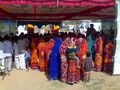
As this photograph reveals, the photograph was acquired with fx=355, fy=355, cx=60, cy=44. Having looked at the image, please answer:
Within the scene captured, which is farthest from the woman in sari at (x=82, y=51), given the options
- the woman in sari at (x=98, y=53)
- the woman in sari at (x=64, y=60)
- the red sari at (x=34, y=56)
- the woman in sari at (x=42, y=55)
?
the red sari at (x=34, y=56)

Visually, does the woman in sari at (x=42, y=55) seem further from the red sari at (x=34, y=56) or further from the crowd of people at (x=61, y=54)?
the red sari at (x=34, y=56)

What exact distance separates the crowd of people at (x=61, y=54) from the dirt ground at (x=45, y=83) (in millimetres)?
276

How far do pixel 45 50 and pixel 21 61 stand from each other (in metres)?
1.16

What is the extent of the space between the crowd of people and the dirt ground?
0.90ft

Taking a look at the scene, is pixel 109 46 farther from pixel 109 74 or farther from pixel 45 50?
pixel 45 50

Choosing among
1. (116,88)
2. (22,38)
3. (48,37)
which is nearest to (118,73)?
(116,88)

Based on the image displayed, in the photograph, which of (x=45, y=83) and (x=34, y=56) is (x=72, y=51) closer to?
(x=45, y=83)

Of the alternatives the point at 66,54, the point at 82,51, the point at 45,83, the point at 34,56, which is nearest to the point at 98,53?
the point at 82,51

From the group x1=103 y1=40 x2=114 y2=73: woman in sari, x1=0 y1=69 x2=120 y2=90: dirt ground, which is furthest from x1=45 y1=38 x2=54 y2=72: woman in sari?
x1=103 y1=40 x2=114 y2=73: woman in sari

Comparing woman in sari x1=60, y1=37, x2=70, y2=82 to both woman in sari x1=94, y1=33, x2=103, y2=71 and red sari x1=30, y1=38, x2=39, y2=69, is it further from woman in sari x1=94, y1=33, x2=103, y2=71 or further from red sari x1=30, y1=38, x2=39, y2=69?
red sari x1=30, y1=38, x2=39, y2=69

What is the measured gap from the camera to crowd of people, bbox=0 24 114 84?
12.0m

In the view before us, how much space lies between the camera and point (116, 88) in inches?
463

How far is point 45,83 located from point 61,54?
3.82 feet

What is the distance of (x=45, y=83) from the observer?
12273 mm
